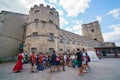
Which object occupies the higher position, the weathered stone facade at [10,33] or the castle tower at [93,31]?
the castle tower at [93,31]

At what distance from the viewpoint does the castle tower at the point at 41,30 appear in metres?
15.5

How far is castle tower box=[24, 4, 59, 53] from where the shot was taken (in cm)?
1555

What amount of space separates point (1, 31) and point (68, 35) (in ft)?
56.9

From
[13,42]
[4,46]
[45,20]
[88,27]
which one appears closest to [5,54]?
[4,46]

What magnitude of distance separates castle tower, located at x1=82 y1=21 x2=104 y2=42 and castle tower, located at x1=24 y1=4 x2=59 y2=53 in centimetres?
3449

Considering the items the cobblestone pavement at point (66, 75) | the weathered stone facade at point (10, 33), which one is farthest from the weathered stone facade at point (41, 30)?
the cobblestone pavement at point (66, 75)

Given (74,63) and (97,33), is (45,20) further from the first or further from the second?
(97,33)

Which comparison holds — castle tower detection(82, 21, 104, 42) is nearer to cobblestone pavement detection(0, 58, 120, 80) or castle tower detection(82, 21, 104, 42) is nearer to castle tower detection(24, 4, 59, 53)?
castle tower detection(24, 4, 59, 53)

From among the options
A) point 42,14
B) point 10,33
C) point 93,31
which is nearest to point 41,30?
point 42,14

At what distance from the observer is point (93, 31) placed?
4619 cm

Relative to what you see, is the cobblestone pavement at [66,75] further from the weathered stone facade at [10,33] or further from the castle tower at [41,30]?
the weathered stone facade at [10,33]

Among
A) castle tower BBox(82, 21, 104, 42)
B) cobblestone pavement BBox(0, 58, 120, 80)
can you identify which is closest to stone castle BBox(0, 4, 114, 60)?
cobblestone pavement BBox(0, 58, 120, 80)

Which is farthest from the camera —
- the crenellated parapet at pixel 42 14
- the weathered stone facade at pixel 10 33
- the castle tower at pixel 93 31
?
the castle tower at pixel 93 31

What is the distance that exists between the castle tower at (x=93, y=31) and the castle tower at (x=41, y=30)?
3449 cm
